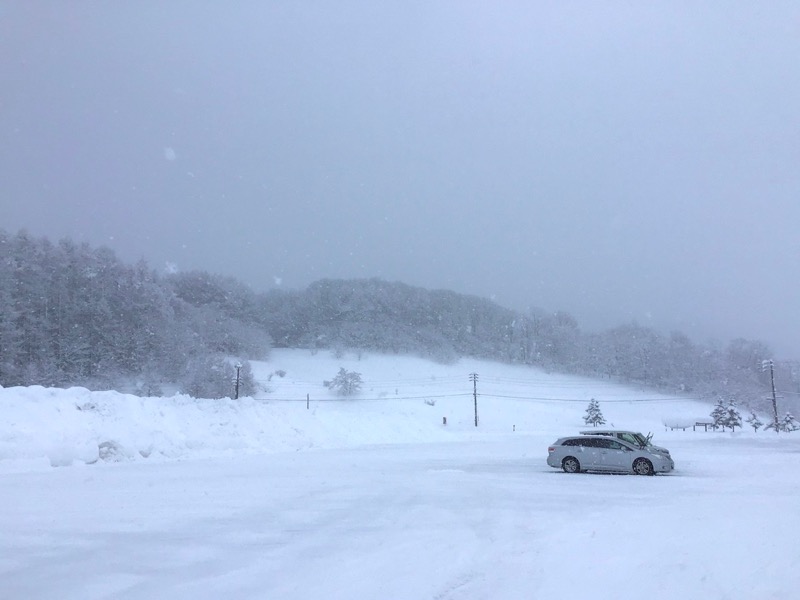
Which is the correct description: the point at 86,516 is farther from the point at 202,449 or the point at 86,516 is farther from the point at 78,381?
the point at 78,381

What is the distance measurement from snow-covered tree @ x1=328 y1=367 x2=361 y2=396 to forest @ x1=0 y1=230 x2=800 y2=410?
14.0 meters

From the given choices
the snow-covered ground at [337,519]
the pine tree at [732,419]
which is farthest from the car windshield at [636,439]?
the pine tree at [732,419]

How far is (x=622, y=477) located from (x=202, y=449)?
49.7ft

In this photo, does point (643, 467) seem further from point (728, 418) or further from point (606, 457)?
point (728, 418)

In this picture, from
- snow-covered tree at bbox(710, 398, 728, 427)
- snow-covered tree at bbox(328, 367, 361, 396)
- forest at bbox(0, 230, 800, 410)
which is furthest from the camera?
snow-covered tree at bbox(328, 367, 361, 396)

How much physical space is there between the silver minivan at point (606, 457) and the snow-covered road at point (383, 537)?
10.2 ft

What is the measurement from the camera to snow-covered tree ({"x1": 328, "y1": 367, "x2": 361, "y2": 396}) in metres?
81.4

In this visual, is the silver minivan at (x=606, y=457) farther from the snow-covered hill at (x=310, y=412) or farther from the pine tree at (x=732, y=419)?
the pine tree at (x=732, y=419)

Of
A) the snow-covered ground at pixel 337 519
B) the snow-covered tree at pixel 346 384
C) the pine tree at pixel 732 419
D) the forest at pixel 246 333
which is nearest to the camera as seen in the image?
the snow-covered ground at pixel 337 519

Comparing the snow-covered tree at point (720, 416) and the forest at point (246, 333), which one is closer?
the forest at point (246, 333)

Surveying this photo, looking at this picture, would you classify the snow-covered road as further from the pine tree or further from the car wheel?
the pine tree

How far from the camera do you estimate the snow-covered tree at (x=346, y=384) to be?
8144 centimetres

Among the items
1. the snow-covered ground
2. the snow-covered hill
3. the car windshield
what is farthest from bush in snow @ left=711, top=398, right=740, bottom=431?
the car windshield

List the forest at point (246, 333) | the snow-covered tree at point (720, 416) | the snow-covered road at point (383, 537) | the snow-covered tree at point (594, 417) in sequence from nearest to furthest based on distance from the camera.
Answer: the snow-covered road at point (383, 537)
the forest at point (246, 333)
the snow-covered tree at point (720, 416)
the snow-covered tree at point (594, 417)
